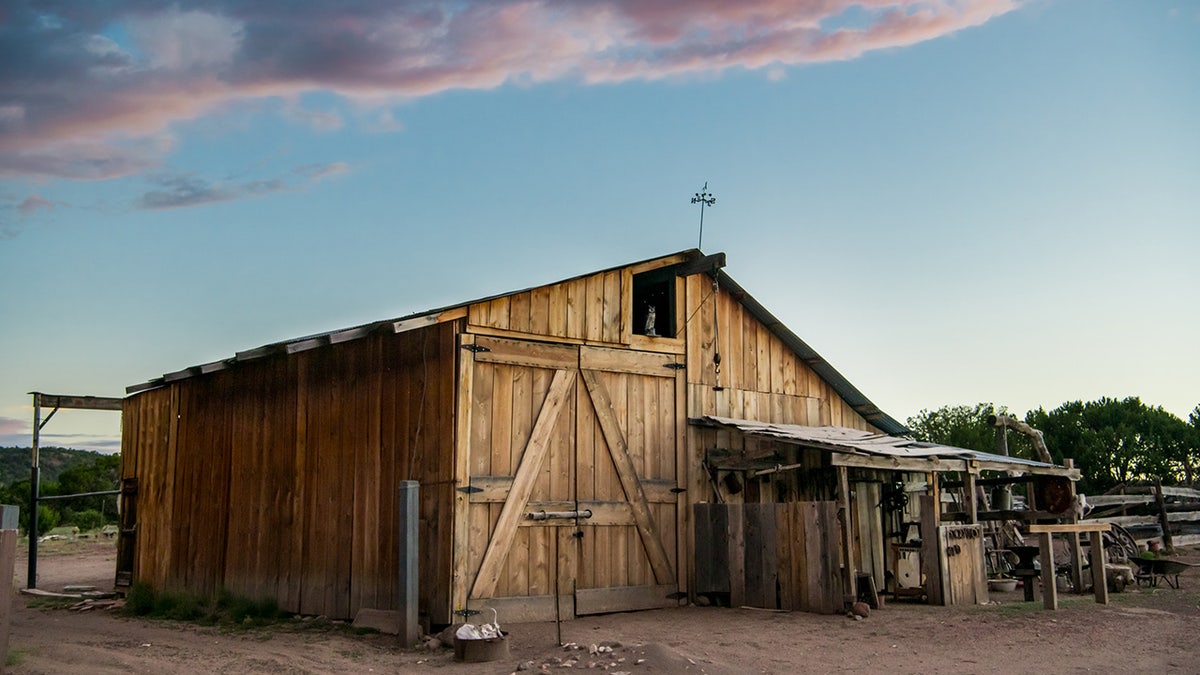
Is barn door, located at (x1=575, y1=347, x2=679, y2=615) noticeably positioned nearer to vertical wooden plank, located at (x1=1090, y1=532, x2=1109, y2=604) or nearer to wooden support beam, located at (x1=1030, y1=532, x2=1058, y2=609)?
wooden support beam, located at (x1=1030, y1=532, x2=1058, y2=609)

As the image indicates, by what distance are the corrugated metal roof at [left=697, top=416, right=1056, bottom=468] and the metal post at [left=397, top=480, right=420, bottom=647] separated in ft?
16.2

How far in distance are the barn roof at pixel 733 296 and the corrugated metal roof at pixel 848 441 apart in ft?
3.62

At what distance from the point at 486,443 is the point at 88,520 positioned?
33744mm

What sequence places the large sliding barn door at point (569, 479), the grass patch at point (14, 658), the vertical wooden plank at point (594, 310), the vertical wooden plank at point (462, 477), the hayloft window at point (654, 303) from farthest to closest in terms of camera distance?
the hayloft window at point (654, 303) → the vertical wooden plank at point (594, 310) → the large sliding barn door at point (569, 479) → the vertical wooden plank at point (462, 477) → the grass patch at point (14, 658)

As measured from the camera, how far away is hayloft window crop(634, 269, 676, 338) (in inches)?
573

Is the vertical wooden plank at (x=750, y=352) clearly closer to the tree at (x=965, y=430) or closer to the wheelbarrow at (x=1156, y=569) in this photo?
the wheelbarrow at (x=1156, y=569)

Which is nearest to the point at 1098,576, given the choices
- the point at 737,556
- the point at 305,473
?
the point at 737,556

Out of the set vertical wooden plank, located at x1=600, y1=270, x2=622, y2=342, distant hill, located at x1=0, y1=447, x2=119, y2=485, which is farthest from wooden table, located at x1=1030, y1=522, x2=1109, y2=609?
distant hill, located at x1=0, y1=447, x2=119, y2=485

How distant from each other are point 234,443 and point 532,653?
7.00 m

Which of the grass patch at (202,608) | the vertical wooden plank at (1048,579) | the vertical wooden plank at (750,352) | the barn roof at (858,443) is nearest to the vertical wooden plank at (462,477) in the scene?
the grass patch at (202,608)

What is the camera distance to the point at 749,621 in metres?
12.2

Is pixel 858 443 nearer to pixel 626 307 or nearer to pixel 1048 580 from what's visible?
pixel 1048 580

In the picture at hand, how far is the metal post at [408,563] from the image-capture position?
1075cm

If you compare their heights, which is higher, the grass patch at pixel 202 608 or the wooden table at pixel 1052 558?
the wooden table at pixel 1052 558
